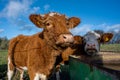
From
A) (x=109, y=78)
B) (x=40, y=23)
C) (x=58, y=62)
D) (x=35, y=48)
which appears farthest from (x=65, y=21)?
(x=109, y=78)

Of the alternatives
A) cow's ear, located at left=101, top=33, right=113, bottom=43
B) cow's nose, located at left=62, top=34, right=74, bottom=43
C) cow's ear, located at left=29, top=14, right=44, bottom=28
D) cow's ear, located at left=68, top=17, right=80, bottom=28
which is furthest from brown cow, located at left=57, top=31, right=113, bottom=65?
cow's nose, located at left=62, top=34, right=74, bottom=43

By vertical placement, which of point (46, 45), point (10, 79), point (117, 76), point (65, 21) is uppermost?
point (65, 21)

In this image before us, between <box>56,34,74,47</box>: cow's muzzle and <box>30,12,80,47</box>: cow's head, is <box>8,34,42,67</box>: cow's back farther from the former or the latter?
<box>56,34,74,47</box>: cow's muzzle

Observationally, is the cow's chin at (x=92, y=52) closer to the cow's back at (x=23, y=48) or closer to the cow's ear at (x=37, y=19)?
the cow's back at (x=23, y=48)

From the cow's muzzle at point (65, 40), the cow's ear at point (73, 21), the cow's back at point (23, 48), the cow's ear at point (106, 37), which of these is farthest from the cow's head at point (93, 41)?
the cow's muzzle at point (65, 40)

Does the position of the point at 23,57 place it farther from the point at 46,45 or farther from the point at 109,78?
the point at 109,78

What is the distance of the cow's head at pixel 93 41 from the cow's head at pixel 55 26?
998mm

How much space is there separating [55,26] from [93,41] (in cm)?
211

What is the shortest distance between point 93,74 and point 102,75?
720 millimetres

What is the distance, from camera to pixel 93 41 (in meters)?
8.10

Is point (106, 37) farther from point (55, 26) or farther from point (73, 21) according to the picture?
point (55, 26)

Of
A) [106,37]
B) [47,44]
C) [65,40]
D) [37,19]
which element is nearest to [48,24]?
[37,19]

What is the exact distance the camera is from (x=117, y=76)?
9.93ft

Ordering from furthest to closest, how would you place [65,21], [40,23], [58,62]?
1. [58,62]
2. [40,23]
3. [65,21]
